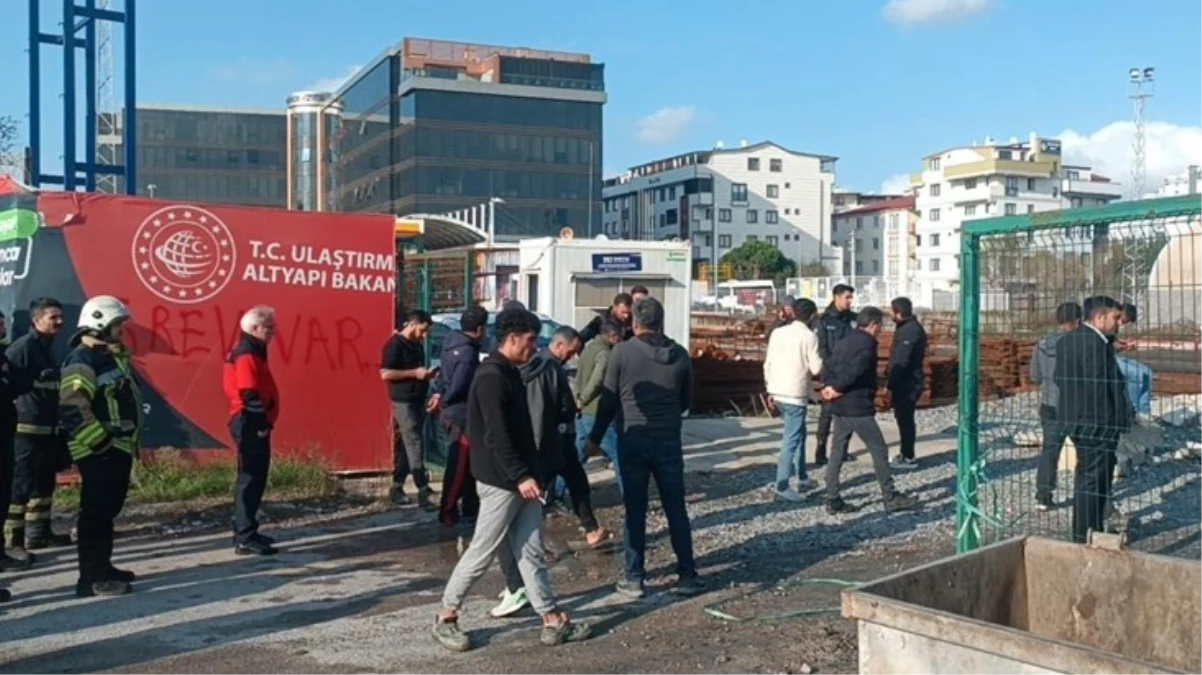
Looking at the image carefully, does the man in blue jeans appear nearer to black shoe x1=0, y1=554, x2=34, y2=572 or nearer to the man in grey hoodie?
the man in grey hoodie

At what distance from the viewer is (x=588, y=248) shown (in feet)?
68.8

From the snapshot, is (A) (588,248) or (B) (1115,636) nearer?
(B) (1115,636)

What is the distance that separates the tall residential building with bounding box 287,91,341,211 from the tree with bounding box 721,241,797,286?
2996cm

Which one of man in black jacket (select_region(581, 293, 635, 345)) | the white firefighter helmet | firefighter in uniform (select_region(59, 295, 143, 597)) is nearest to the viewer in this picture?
firefighter in uniform (select_region(59, 295, 143, 597))

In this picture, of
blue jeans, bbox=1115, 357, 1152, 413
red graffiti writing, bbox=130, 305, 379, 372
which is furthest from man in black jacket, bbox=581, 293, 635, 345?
blue jeans, bbox=1115, 357, 1152, 413

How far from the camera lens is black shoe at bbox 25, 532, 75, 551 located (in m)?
8.77

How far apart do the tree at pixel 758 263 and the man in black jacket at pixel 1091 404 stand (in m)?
80.9

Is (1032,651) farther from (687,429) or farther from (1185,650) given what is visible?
(687,429)

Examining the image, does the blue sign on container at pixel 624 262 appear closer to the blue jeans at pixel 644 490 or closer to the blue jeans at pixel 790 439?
the blue jeans at pixel 790 439

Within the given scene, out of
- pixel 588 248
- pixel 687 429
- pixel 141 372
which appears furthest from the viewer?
pixel 588 248

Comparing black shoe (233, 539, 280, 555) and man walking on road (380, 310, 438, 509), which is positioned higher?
man walking on road (380, 310, 438, 509)

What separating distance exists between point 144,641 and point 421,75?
71.2 m

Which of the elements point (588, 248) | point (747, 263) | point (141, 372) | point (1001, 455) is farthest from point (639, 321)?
point (747, 263)

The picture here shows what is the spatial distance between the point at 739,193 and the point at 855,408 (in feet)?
310
